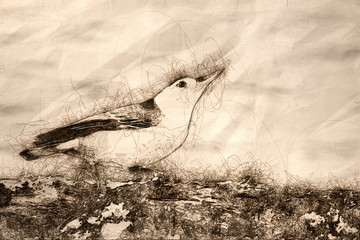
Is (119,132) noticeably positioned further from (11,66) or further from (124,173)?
(11,66)

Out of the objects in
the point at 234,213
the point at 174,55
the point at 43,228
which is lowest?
the point at 43,228

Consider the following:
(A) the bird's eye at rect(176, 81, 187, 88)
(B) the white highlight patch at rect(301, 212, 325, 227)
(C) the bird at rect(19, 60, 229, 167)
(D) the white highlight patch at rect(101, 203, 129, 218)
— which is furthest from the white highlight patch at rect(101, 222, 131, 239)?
(B) the white highlight patch at rect(301, 212, 325, 227)

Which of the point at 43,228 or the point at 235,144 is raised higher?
the point at 235,144

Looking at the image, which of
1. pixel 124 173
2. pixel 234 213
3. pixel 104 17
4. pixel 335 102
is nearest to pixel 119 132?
pixel 124 173

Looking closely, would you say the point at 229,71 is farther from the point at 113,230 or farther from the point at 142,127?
the point at 113,230

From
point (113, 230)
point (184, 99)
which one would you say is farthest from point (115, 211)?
point (184, 99)

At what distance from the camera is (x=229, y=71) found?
4.90 ft

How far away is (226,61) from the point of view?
1.49 m

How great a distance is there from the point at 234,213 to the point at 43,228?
0.76 metres

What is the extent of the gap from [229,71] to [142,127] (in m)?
0.41

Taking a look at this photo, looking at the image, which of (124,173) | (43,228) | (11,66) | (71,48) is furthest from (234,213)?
(11,66)

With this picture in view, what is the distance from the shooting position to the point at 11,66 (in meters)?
1.47

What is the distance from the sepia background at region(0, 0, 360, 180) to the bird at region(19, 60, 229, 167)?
0.04m

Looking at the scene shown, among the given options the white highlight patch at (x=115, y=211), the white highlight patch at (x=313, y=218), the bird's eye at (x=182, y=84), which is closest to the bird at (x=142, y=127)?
the bird's eye at (x=182, y=84)
